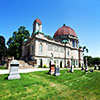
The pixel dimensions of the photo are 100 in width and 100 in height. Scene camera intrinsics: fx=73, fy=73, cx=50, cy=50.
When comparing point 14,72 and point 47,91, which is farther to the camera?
point 14,72

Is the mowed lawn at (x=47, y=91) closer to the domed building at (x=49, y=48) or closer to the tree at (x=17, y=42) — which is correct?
the domed building at (x=49, y=48)

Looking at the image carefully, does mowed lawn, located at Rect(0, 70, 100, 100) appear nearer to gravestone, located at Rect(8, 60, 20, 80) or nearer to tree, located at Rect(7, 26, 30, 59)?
gravestone, located at Rect(8, 60, 20, 80)

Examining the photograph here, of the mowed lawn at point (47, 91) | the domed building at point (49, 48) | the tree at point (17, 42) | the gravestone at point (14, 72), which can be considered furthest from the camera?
the tree at point (17, 42)

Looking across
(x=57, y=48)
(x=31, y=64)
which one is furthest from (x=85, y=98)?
(x=57, y=48)

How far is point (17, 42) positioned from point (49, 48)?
42.8 ft

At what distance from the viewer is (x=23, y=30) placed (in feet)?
101

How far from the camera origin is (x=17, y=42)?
2855 centimetres

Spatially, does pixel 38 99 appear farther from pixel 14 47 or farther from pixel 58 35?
pixel 58 35

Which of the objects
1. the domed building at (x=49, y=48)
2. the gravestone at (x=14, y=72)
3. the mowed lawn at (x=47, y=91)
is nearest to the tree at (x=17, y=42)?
the domed building at (x=49, y=48)

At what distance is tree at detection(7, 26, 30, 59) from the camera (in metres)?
27.0

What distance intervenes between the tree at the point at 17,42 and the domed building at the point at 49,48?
6.43 feet

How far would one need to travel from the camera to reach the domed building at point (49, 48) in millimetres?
22514

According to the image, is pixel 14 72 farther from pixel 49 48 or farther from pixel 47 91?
pixel 49 48

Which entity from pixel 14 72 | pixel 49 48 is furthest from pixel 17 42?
pixel 14 72
